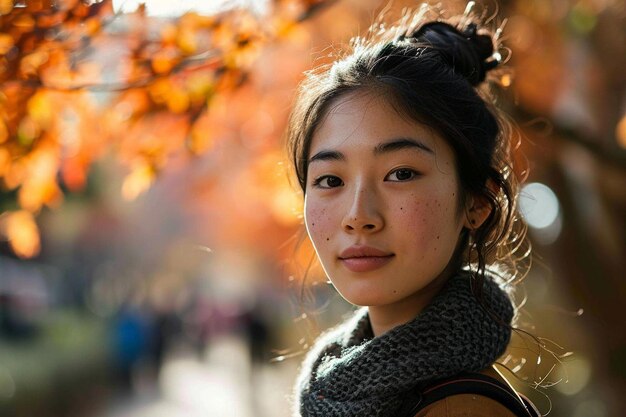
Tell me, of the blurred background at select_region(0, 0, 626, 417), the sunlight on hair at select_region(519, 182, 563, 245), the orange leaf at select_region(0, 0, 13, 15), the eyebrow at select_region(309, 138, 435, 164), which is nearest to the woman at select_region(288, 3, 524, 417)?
the eyebrow at select_region(309, 138, 435, 164)

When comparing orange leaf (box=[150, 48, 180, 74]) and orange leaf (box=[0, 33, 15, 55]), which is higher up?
orange leaf (box=[0, 33, 15, 55])

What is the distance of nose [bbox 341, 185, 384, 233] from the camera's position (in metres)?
2.01

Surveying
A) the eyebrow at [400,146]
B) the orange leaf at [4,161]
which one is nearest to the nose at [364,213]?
the eyebrow at [400,146]

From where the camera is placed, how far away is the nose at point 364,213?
2014 millimetres

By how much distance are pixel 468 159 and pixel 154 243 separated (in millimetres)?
33657

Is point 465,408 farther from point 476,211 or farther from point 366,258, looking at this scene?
point 476,211

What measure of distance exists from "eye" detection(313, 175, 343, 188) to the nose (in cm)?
11

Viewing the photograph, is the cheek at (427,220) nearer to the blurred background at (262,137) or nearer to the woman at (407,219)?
the woman at (407,219)

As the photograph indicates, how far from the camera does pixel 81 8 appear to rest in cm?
299

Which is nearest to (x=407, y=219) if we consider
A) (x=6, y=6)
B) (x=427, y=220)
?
(x=427, y=220)

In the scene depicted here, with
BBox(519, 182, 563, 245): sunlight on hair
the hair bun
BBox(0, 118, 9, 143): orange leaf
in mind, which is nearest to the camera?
the hair bun

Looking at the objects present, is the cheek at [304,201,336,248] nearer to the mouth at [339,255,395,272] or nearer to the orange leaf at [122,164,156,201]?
the mouth at [339,255,395,272]

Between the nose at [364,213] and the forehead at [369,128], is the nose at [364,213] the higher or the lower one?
the lower one

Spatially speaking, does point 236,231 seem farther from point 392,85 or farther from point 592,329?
point 392,85
